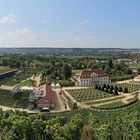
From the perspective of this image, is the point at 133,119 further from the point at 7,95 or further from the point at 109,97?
the point at 7,95

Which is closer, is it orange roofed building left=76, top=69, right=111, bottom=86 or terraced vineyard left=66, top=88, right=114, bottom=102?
terraced vineyard left=66, top=88, right=114, bottom=102

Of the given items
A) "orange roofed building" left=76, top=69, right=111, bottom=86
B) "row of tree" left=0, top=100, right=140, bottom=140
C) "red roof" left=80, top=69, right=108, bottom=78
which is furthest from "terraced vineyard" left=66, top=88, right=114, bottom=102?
"row of tree" left=0, top=100, right=140, bottom=140

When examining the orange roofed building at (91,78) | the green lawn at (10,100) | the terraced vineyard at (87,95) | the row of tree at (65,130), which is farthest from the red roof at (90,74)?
the row of tree at (65,130)

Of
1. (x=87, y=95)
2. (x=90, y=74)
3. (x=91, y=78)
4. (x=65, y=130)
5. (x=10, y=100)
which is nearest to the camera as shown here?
(x=65, y=130)

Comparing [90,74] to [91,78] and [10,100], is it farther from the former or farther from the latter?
[10,100]

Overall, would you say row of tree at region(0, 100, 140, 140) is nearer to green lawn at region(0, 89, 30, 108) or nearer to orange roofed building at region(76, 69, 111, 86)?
green lawn at region(0, 89, 30, 108)

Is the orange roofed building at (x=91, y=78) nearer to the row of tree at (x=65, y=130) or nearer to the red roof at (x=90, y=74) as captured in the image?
the red roof at (x=90, y=74)

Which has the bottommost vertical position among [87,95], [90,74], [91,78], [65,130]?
[87,95]

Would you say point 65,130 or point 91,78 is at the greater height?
point 65,130

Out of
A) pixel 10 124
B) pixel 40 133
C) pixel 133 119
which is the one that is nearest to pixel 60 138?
pixel 40 133

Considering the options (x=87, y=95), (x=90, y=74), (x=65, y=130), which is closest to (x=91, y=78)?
(x=90, y=74)
